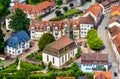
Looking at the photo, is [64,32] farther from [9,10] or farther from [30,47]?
[9,10]

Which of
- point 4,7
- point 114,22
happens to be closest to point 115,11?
point 114,22

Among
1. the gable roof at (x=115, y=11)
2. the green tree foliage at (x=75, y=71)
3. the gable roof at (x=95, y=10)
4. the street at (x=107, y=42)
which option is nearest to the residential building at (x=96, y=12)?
the gable roof at (x=95, y=10)

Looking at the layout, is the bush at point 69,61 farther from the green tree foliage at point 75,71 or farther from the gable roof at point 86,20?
the gable roof at point 86,20

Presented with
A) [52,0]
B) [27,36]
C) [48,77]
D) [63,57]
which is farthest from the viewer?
[52,0]

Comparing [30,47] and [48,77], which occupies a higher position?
[30,47]

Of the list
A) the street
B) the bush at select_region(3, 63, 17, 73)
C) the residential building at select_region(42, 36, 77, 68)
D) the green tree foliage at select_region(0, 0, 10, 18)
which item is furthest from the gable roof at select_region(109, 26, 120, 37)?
the green tree foliage at select_region(0, 0, 10, 18)

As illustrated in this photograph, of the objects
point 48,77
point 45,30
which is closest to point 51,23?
point 45,30
